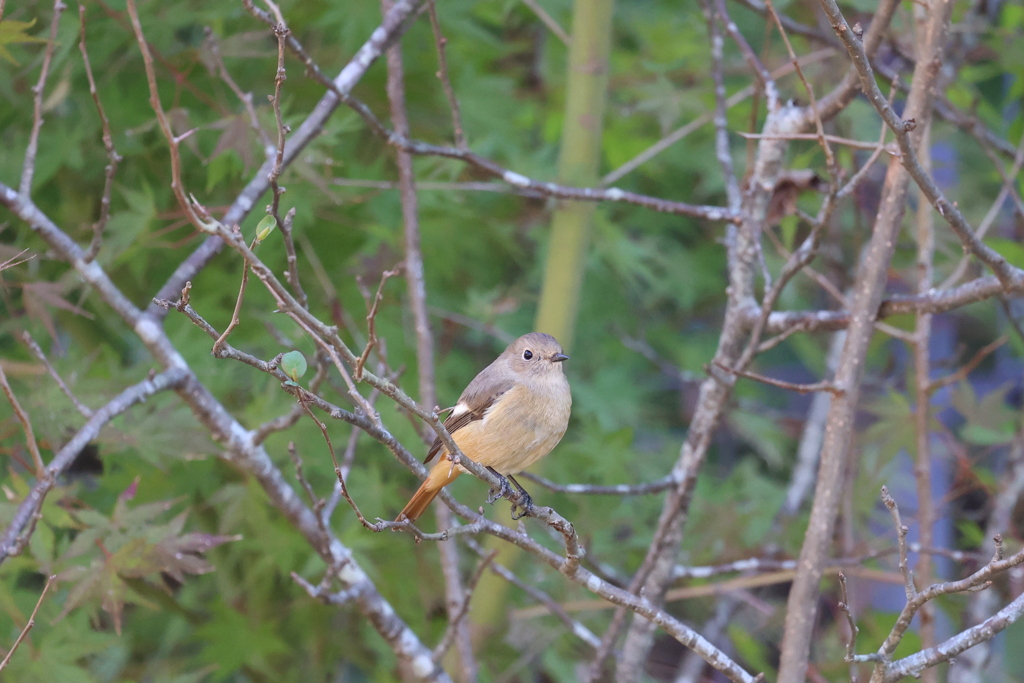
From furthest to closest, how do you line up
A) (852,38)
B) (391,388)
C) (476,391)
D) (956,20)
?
(956,20) → (476,391) → (852,38) → (391,388)

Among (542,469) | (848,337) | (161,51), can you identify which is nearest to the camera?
(848,337)

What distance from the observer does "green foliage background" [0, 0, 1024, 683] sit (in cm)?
280

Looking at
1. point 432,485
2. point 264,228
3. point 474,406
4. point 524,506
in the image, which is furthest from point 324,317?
point 264,228

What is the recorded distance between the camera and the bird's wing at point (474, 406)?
269 centimetres

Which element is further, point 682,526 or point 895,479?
point 895,479

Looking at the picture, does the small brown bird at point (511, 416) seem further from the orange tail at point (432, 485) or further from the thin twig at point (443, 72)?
the thin twig at point (443, 72)

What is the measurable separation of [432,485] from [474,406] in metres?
0.30

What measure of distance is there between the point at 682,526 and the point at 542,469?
2.83 ft

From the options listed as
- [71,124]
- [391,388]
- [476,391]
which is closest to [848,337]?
[476,391]

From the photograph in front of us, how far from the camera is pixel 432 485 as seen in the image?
2555mm

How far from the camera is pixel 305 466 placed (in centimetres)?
350

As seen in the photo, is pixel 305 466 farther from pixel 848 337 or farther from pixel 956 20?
pixel 956 20

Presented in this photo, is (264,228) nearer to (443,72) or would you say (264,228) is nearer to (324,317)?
(443,72)

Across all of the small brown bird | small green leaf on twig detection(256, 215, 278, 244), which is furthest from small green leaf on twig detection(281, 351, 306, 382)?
the small brown bird
